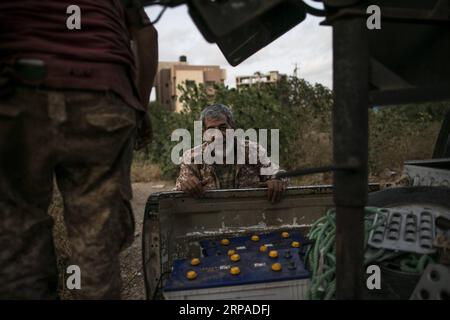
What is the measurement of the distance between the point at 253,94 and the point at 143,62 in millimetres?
6663

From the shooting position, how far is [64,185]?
1455mm

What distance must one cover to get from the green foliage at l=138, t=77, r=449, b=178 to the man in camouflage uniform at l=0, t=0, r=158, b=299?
651cm

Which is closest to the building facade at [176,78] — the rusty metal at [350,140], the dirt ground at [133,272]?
the dirt ground at [133,272]

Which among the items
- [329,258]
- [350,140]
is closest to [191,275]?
[329,258]

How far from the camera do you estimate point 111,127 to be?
1.41 metres

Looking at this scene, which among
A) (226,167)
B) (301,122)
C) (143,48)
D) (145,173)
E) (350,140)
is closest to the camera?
(350,140)

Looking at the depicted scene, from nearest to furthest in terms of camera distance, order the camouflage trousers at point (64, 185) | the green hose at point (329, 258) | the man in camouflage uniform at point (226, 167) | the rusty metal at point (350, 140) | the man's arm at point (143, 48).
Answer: the rusty metal at point (350, 140), the camouflage trousers at point (64, 185), the green hose at point (329, 258), the man's arm at point (143, 48), the man in camouflage uniform at point (226, 167)

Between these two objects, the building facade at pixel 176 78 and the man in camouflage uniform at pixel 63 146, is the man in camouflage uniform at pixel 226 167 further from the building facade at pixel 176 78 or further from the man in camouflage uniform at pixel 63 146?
the building facade at pixel 176 78

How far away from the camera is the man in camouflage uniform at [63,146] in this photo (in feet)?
4.35

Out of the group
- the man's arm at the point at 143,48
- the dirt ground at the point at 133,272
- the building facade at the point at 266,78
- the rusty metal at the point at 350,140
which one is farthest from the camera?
the building facade at the point at 266,78

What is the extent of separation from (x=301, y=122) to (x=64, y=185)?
23.8 feet

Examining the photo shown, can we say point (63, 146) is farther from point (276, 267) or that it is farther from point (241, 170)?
point (241, 170)

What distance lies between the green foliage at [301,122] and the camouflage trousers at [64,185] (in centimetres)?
654

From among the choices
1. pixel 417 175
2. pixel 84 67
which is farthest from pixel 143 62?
pixel 417 175
